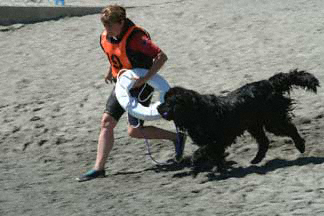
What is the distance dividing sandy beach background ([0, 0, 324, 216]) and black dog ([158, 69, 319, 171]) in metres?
0.25

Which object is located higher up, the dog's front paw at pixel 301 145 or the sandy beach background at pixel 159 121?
the dog's front paw at pixel 301 145

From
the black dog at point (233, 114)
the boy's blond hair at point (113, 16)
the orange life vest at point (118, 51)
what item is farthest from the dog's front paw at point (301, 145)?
the boy's blond hair at point (113, 16)

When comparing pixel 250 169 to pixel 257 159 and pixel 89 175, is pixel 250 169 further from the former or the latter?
pixel 89 175

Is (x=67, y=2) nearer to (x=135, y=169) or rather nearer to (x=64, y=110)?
(x=64, y=110)

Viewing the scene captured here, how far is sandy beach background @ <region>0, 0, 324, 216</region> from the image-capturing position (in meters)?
7.32

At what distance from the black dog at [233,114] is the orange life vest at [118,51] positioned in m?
0.57

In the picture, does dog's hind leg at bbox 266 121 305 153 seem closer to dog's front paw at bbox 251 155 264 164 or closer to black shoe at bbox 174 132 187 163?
dog's front paw at bbox 251 155 264 164

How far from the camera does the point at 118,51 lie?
8.12 meters

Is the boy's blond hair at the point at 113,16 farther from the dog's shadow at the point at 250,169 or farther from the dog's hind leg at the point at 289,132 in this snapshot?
the dog's hind leg at the point at 289,132

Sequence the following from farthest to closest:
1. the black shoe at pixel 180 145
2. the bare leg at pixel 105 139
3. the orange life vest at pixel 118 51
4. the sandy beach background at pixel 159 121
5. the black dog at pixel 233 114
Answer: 1. the black shoe at pixel 180 145
2. the bare leg at pixel 105 139
3. the orange life vest at pixel 118 51
4. the black dog at pixel 233 114
5. the sandy beach background at pixel 159 121

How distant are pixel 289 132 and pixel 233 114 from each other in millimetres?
727

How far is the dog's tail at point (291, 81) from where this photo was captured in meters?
8.12

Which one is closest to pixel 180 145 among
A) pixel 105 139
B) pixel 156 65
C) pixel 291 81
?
pixel 105 139

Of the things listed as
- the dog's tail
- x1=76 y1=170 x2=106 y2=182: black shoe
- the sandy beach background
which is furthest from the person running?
the dog's tail
